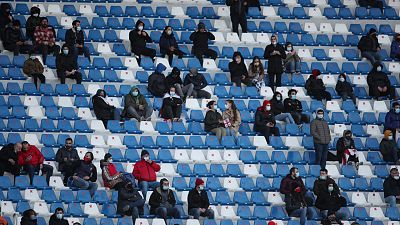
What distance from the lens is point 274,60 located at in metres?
37.8

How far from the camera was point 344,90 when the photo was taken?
3788 centimetres

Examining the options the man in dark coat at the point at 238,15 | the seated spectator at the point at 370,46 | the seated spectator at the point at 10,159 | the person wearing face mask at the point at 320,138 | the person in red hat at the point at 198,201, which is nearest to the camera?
the person in red hat at the point at 198,201

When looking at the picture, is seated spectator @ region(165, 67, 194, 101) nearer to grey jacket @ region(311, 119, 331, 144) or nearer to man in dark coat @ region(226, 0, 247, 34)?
man in dark coat @ region(226, 0, 247, 34)

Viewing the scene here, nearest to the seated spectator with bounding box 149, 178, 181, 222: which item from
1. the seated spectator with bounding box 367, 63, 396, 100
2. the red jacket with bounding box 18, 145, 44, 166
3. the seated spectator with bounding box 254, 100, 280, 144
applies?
the red jacket with bounding box 18, 145, 44, 166

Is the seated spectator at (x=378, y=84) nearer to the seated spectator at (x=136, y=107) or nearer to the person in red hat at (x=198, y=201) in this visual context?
the seated spectator at (x=136, y=107)

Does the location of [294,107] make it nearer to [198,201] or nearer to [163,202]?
[198,201]

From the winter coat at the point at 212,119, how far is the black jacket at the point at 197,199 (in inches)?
103

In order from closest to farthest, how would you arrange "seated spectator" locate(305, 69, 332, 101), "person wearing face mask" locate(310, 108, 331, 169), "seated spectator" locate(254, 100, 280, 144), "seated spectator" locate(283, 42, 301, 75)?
"person wearing face mask" locate(310, 108, 331, 169) < "seated spectator" locate(254, 100, 280, 144) < "seated spectator" locate(305, 69, 332, 101) < "seated spectator" locate(283, 42, 301, 75)

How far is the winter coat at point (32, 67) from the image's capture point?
36.9 metres

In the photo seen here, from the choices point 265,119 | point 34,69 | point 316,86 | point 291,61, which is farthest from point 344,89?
point 34,69

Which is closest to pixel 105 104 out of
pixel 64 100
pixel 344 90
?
pixel 64 100

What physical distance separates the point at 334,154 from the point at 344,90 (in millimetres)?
2094

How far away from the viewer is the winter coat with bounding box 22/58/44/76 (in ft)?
121

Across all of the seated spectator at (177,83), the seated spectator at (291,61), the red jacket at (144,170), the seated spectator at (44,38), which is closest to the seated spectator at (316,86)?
the seated spectator at (291,61)
